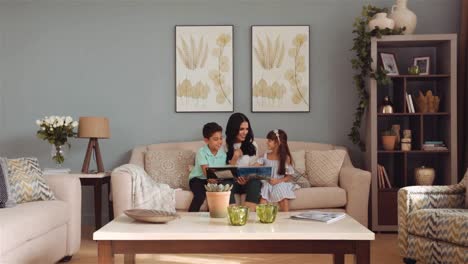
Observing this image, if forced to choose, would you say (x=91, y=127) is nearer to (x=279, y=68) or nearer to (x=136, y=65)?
(x=136, y=65)

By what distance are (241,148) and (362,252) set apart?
2.45m

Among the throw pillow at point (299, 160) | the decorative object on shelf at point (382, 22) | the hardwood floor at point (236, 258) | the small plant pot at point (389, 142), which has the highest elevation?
the decorative object on shelf at point (382, 22)

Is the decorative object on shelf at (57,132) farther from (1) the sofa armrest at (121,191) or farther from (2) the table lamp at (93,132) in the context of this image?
(1) the sofa armrest at (121,191)

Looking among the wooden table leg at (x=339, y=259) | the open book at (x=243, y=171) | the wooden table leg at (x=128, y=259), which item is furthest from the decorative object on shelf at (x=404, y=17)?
the wooden table leg at (x=128, y=259)

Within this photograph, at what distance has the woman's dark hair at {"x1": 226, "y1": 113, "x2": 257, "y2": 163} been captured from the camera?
4965mm

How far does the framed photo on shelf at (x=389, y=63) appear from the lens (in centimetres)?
540

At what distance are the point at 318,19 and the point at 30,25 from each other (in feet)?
9.27

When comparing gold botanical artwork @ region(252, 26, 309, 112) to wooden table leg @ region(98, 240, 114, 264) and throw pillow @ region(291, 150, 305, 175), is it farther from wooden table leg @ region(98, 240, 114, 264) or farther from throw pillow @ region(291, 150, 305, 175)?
wooden table leg @ region(98, 240, 114, 264)

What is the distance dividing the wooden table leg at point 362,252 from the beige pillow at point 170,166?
2621 millimetres

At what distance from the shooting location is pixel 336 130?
18.9 ft

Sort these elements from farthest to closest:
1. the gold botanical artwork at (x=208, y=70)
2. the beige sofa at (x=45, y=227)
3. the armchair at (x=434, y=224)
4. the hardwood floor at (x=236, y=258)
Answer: the gold botanical artwork at (x=208, y=70)
the hardwood floor at (x=236, y=258)
the armchair at (x=434, y=224)
the beige sofa at (x=45, y=227)

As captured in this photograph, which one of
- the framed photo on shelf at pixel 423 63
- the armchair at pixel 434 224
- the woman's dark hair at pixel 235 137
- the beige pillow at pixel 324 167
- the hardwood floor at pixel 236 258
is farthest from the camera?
the framed photo on shelf at pixel 423 63

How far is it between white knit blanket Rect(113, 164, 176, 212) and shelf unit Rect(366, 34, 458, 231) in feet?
6.00

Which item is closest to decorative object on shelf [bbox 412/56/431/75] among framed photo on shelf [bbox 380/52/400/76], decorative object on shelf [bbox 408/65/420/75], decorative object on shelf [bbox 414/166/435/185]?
decorative object on shelf [bbox 408/65/420/75]
